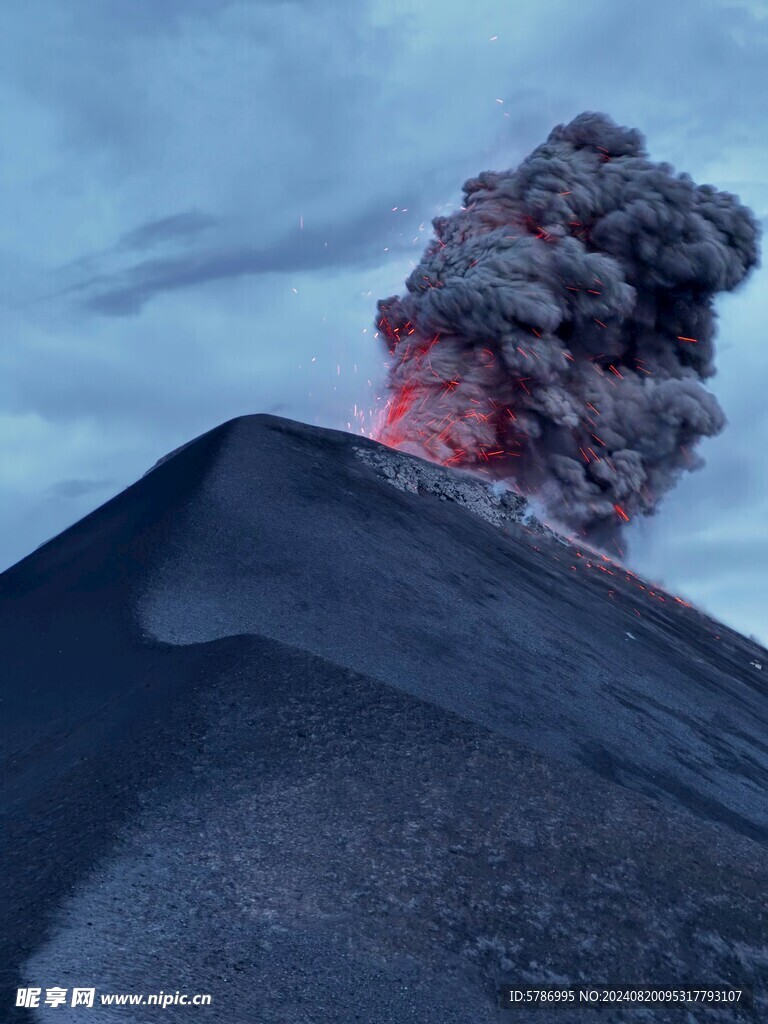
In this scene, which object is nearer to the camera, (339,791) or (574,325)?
(339,791)

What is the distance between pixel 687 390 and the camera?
34.5 metres

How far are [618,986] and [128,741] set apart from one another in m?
4.76

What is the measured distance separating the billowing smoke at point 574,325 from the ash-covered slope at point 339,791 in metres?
15.5

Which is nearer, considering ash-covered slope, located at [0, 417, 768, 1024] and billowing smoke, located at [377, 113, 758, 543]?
ash-covered slope, located at [0, 417, 768, 1024]

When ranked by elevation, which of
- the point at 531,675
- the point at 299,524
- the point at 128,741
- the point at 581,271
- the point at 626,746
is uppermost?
the point at 581,271

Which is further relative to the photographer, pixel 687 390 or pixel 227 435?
pixel 687 390

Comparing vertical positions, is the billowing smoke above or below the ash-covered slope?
above

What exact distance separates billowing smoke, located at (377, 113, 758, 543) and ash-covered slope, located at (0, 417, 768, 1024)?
50.7 ft

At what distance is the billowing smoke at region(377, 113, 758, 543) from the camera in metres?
32.3

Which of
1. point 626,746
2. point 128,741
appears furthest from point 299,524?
point 128,741

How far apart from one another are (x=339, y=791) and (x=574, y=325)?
27.0m

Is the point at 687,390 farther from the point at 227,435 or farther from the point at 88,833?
the point at 88,833

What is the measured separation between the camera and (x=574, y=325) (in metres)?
34.2

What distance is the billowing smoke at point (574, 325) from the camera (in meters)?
32.3
